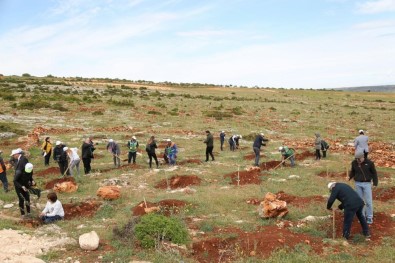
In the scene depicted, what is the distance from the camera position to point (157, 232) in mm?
10336

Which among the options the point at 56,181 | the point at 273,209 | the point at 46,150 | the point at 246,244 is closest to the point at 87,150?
the point at 56,181

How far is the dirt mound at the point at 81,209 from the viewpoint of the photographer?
13.4m

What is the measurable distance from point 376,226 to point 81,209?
390 inches

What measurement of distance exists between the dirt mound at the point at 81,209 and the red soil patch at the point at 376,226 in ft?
26.4

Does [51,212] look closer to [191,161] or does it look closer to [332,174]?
[191,161]

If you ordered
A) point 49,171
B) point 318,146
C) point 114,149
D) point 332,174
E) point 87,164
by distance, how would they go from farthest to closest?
1. point 318,146
2. point 114,149
3. point 49,171
4. point 87,164
5. point 332,174

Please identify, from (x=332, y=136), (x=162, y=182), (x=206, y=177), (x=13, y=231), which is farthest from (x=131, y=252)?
(x=332, y=136)

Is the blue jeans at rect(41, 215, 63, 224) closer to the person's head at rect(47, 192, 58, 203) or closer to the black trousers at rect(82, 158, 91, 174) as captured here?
the person's head at rect(47, 192, 58, 203)

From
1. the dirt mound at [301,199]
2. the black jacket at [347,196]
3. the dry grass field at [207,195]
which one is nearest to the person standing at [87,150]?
the dry grass field at [207,195]

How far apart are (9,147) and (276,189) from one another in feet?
64.2

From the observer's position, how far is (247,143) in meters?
30.5

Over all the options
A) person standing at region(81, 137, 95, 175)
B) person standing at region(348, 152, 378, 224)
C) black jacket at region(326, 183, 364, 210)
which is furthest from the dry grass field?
black jacket at region(326, 183, 364, 210)

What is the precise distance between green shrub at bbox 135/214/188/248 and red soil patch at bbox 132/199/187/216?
232cm

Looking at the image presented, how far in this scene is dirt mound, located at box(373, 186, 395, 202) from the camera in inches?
575
